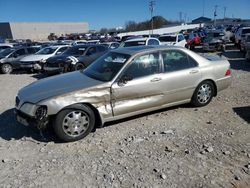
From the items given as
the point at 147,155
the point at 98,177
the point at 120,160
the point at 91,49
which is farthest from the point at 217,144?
the point at 91,49

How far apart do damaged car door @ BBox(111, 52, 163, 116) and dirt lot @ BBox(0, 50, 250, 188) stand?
0.42m

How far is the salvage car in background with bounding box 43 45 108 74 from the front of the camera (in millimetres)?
11586

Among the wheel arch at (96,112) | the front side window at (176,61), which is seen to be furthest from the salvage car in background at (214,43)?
the wheel arch at (96,112)

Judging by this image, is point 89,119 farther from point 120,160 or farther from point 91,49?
point 91,49

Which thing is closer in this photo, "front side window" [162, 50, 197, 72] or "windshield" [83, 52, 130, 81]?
"windshield" [83, 52, 130, 81]

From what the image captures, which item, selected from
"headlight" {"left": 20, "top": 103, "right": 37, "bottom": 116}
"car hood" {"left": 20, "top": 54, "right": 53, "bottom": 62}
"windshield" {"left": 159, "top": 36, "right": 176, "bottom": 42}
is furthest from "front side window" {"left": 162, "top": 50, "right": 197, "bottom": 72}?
"windshield" {"left": 159, "top": 36, "right": 176, "bottom": 42}

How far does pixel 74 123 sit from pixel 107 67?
1455 millimetres

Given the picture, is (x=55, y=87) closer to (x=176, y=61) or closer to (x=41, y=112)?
(x=41, y=112)

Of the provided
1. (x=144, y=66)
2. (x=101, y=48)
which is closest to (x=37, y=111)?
(x=144, y=66)

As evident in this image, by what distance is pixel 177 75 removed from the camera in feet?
18.2

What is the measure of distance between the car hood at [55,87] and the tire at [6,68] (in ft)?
32.1

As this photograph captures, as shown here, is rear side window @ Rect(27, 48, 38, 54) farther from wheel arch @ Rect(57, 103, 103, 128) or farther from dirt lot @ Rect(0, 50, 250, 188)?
wheel arch @ Rect(57, 103, 103, 128)

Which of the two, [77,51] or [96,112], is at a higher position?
[77,51]

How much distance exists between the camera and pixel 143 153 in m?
4.14
